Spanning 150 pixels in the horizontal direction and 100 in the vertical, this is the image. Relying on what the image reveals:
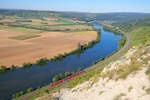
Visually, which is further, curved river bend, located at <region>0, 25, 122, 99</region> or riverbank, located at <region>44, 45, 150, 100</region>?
curved river bend, located at <region>0, 25, 122, 99</region>

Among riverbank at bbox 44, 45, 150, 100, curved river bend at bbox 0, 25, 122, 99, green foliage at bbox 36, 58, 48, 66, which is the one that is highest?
riverbank at bbox 44, 45, 150, 100

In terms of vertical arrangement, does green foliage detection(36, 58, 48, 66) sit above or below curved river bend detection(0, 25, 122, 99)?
above

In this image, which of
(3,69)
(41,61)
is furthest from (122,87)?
(3,69)

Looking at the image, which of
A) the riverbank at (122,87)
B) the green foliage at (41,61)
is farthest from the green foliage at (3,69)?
the riverbank at (122,87)

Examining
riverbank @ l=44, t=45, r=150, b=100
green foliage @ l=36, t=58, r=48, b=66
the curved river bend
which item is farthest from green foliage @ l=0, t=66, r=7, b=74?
riverbank @ l=44, t=45, r=150, b=100

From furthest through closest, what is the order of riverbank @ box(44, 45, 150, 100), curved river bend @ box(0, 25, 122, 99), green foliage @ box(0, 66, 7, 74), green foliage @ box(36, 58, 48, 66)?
green foliage @ box(36, 58, 48, 66)
green foliage @ box(0, 66, 7, 74)
curved river bend @ box(0, 25, 122, 99)
riverbank @ box(44, 45, 150, 100)

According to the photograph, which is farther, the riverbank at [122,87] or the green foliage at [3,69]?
the green foliage at [3,69]

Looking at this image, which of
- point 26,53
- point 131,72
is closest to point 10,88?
point 26,53

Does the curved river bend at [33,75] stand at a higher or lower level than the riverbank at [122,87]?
lower

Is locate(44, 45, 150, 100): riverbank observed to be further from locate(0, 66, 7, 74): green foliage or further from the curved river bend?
locate(0, 66, 7, 74): green foliage

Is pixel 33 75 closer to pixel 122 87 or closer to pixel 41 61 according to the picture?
pixel 41 61

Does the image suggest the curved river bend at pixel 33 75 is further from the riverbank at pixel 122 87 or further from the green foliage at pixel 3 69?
the riverbank at pixel 122 87

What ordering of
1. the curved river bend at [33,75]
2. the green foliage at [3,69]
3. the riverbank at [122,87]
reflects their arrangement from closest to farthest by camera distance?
1. the riverbank at [122,87]
2. the curved river bend at [33,75]
3. the green foliage at [3,69]
